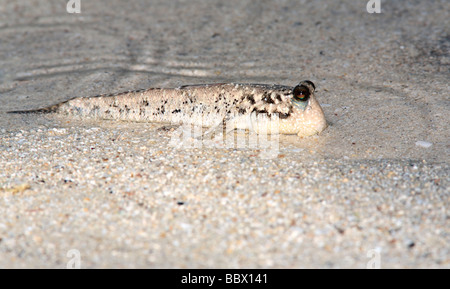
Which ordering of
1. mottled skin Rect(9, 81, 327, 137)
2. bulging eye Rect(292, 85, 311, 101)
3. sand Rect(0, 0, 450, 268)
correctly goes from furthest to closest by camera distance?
mottled skin Rect(9, 81, 327, 137)
bulging eye Rect(292, 85, 311, 101)
sand Rect(0, 0, 450, 268)

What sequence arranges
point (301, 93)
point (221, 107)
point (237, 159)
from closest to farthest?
point (237, 159), point (301, 93), point (221, 107)

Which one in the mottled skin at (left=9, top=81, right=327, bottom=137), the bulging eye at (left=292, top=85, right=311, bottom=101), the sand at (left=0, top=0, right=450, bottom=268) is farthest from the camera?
the mottled skin at (left=9, top=81, right=327, bottom=137)

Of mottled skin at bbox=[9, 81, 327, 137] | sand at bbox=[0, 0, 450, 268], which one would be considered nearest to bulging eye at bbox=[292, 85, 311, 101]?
mottled skin at bbox=[9, 81, 327, 137]

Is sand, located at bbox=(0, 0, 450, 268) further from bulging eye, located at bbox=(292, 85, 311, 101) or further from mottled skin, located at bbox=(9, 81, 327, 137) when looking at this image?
bulging eye, located at bbox=(292, 85, 311, 101)

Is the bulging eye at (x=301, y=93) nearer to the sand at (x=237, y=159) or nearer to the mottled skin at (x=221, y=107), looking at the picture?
the mottled skin at (x=221, y=107)

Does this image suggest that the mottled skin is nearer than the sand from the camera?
No

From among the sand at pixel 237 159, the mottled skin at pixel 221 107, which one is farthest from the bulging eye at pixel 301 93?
the sand at pixel 237 159

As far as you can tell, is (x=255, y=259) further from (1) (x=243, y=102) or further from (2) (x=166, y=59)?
(2) (x=166, y=59)
